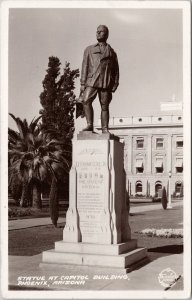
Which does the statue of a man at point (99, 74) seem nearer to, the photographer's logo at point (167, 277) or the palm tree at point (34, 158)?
the photographer's logo at point (167, 277)

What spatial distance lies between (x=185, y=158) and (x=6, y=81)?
4089 mm

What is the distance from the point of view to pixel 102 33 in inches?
434

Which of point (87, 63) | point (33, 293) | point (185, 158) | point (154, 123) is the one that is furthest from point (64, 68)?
point (154, 123)

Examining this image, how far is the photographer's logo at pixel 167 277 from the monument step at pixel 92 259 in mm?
738

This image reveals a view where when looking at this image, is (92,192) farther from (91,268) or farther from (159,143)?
(159,143)

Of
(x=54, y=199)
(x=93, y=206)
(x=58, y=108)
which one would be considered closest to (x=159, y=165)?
(x=58, y=108)

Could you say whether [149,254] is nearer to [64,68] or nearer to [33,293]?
[33,293]

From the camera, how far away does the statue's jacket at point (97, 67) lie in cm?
1105

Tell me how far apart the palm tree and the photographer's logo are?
15.7 metres

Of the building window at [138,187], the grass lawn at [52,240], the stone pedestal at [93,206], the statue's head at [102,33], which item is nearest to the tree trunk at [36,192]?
the grass lawn at [52,240]

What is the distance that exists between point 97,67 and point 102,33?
2.43 feet

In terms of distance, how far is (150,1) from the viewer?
416 inches

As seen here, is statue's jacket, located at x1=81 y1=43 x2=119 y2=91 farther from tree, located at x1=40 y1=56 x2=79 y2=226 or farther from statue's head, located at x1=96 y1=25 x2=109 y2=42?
tree, located at x1=40 y1=56 x2=79 y2=226

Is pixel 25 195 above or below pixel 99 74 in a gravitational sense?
below
